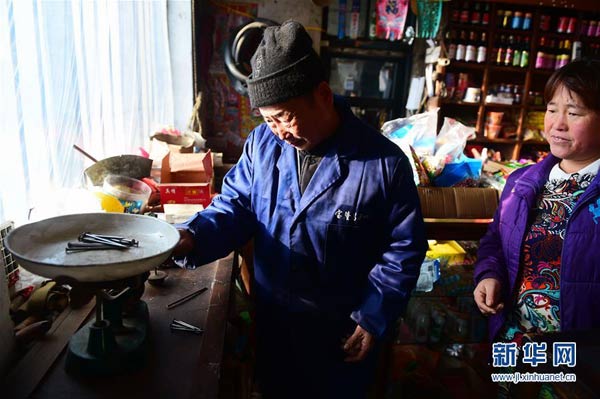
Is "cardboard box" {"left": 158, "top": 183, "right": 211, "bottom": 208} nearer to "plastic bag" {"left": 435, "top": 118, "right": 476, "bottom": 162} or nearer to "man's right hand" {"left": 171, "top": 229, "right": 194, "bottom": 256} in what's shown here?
"man's right hand" {"left": 171, "top": 229, "right": 194, "bottom": 256}

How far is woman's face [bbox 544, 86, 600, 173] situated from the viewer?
1.42 meters

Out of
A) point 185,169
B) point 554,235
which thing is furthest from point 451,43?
point 554,235

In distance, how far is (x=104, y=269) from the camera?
93 cm

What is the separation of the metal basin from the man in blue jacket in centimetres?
16

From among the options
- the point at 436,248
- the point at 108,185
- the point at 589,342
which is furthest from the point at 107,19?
the point at 589,342

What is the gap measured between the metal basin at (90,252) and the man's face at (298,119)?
456mm

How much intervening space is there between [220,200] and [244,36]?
10.7 feet

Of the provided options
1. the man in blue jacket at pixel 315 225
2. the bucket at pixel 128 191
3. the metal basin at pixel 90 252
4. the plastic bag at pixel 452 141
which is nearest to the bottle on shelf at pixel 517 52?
the plastic bag at pixel 452 141

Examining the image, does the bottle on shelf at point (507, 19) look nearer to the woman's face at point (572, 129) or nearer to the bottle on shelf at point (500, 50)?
the bottle on shelf at point (500, 50)

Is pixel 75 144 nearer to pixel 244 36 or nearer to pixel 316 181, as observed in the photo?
pixel 316 181

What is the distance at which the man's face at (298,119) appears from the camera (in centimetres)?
125

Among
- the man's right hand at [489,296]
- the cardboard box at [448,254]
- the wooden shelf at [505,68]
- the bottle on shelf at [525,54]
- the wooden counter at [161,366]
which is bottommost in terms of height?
the cardboard box at [448,254]

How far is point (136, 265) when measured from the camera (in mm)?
958

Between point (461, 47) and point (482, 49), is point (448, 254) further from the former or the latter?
point (482, 49)
